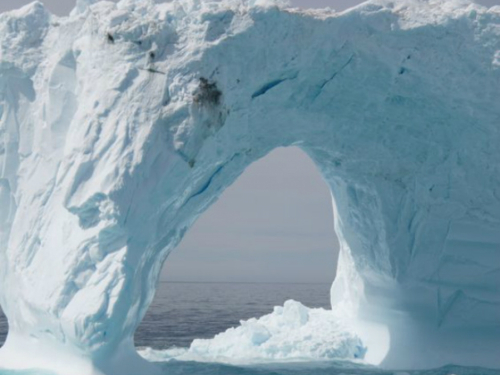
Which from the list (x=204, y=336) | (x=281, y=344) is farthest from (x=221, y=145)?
Answer: (x=204, y=336)

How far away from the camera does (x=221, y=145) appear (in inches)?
492

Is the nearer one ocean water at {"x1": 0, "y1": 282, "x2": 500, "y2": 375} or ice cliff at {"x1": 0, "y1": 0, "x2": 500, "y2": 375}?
ice cliff at {"x1": 0, "y1": 0, "x2": 500, "y2": 375}

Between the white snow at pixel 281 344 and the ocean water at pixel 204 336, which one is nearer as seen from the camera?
the ocean water at pixel 204 336

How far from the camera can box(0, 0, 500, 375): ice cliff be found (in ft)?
37.9

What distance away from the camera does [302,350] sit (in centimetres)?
1652

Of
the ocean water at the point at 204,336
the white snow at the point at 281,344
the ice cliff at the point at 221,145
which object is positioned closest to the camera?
the ice cliff at the point at 221,145

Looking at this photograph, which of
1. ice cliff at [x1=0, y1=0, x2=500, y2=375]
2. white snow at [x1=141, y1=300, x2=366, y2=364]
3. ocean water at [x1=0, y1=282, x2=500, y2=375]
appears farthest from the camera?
white snow at [x1=141, y1=300, x2=366, y2=364]

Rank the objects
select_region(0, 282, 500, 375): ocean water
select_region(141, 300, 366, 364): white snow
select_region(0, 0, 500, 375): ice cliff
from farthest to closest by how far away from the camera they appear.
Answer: select_region(141, 300, 366, 364): white snow → select_region(0, 282, 500, 375): ocean water → select_region(0, 0, 500, 375): ice cliff

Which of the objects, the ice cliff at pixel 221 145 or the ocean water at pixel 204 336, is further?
the ocean water at pixel 204 336

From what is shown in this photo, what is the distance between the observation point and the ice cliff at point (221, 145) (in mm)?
11539

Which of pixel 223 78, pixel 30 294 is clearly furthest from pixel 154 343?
pixel 223 78

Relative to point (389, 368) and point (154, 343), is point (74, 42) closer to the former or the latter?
point (389, 368)

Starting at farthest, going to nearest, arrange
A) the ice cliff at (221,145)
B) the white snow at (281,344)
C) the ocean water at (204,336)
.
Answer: the white snow at (281,344)
the ocean water at (204,336)
the ice cliff at (221,145)

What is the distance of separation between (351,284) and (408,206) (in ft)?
9.06
